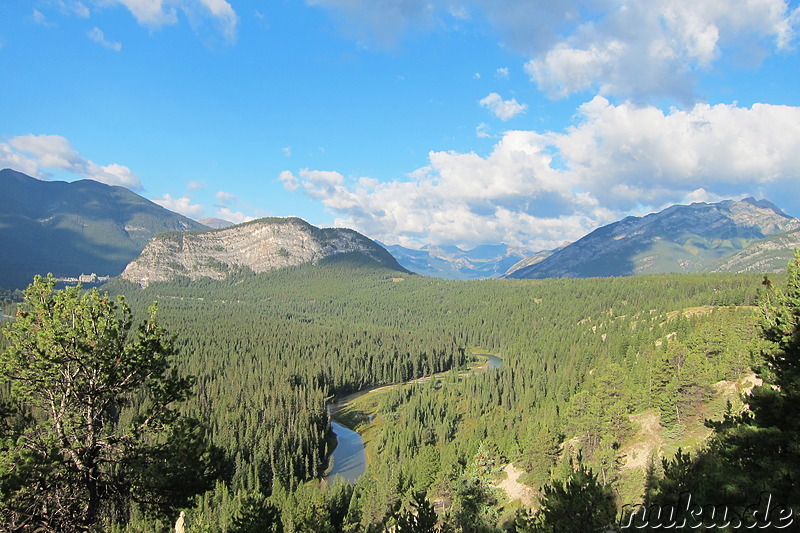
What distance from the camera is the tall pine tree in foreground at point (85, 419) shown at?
15.1 meters

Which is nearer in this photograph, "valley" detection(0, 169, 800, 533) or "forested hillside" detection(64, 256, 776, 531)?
"valley" detection(0, 169, 800, 533)

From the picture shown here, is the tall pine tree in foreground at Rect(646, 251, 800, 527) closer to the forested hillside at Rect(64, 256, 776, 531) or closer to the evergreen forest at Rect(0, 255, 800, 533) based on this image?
the evergreen forest at Rect(0, 255, 800, 533)

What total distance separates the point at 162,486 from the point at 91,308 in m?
8.40

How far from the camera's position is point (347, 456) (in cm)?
10562

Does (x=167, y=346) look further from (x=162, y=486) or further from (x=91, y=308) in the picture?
(x=162, y=486)

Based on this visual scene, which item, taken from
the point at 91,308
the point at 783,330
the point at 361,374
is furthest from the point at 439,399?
the point at 91,308

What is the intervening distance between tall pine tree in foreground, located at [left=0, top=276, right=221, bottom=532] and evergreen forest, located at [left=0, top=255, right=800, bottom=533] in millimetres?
807

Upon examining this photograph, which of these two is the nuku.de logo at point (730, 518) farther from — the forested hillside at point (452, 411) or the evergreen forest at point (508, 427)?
the forested hillside at point (452, 411)

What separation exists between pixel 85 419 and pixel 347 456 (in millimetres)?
99351

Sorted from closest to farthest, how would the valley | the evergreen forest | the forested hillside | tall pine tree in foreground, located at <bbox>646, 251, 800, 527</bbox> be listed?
tall pine tree in foreground, located at <bbox>646, 251, 800, 527</bbox> → the evergreen forest → the valley → the forested hillside

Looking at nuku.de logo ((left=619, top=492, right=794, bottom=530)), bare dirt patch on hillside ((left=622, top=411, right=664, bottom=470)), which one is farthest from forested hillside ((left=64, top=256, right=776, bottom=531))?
nuku.de logo ((left=619, top=492, right=794, bottom=530))

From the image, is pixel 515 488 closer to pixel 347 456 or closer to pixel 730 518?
pixel 347 456

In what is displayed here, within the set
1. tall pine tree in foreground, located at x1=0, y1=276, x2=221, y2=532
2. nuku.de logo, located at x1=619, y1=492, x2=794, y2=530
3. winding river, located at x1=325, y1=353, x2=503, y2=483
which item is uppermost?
tall pine tree in foreground, located at x1=0, y1=276, x2=221, y2=532

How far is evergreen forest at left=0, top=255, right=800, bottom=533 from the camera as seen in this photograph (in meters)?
22.4
